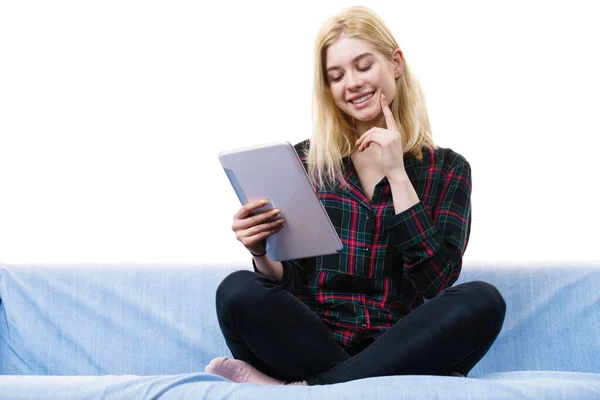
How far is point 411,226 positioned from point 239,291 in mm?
382

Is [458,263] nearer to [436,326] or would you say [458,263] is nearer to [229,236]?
[436,326]

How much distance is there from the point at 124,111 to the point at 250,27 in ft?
1.61

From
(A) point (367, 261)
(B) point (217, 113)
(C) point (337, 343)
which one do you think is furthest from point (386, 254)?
(B) point (217, 113)

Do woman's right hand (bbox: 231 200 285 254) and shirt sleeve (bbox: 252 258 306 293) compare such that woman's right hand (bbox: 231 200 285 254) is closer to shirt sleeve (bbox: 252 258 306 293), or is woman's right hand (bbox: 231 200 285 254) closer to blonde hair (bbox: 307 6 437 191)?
shirt sleeve (bbox: 252 258 306 293)

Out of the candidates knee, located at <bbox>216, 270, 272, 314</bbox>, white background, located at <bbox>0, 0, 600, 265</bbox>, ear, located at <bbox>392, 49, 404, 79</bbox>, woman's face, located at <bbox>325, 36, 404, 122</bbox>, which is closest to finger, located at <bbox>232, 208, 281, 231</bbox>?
knee, located at <bbox>216, 270, 272, 314</bbox>

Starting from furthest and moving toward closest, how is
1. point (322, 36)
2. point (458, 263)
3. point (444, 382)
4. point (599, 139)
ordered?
1. point (599, 139)
2. point (322, 36)
3. point (458, 263)
4. point (444, 382)

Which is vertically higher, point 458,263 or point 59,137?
point 59,137

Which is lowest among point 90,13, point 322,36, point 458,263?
point 458,263

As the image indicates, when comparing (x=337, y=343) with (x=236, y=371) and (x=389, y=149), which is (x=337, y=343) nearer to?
(x=236, y=371)

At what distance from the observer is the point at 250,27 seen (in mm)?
2330

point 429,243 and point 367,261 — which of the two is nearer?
point 429,243

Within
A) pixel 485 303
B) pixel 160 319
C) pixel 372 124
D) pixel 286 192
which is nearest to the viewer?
pixel 485 303

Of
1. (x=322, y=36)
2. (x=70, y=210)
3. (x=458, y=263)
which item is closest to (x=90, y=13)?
(x=70, y=210)

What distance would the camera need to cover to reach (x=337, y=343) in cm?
144
